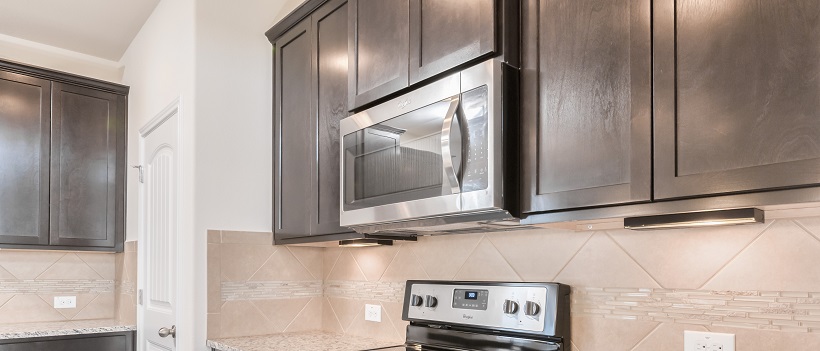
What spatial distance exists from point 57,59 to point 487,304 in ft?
11.3

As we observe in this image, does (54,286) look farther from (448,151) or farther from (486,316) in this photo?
(448,151)

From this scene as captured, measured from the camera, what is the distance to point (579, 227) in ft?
5.48

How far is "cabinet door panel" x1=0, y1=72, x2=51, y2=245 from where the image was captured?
10.8ft

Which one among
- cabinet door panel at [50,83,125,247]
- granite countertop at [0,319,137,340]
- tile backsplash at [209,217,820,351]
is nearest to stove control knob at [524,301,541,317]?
tile backsplash at [209,217,820,351]

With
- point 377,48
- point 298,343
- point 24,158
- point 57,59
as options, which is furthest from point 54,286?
point 377,48

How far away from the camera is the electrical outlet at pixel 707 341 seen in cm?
141

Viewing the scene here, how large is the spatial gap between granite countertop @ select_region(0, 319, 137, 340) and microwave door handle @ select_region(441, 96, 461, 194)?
2504mm

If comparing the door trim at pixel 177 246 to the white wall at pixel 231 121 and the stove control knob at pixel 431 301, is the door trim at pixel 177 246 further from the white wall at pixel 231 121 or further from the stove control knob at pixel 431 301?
the stove control knob at pixel 431 301

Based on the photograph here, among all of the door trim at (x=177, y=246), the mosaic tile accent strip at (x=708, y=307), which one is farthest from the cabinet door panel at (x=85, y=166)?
the mosaic tile accent strip at (x=708, y=307)

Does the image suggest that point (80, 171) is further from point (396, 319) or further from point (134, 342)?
point (396, 319)

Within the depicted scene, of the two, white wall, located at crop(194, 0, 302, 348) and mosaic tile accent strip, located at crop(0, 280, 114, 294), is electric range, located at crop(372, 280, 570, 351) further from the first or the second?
mosaic tile accent strip, located at crop(0, 280, 114, 294)

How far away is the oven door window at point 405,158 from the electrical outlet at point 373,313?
67 centimetres

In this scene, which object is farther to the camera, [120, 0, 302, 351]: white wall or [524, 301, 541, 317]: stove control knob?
[120, 0, 302, 351]: white wall

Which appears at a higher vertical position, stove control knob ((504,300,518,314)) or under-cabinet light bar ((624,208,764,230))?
under-cabinet light bar ((624,208,764,230))
